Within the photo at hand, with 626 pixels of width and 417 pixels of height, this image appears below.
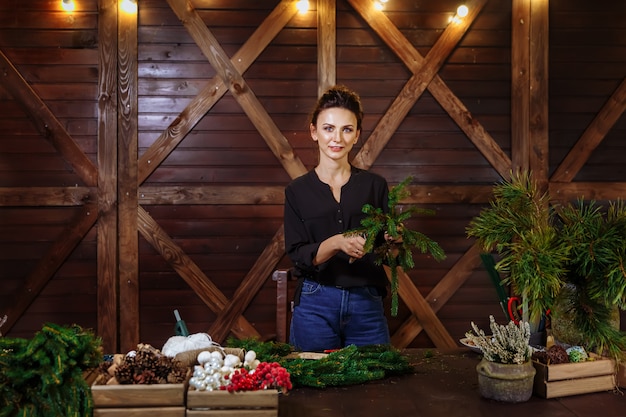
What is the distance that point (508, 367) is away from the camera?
5.85 feet

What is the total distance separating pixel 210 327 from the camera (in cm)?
434

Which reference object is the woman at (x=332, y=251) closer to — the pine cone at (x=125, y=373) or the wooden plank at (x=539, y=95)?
the pine cone at (x=125, y=373)

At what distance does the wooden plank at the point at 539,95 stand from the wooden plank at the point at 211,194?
6.11 ft

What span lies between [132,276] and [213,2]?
2.01 m

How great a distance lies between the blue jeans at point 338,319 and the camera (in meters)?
2.58

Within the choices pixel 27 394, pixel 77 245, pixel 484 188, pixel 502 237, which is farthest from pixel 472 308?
pixel 27 394

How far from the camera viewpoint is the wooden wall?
4.24m

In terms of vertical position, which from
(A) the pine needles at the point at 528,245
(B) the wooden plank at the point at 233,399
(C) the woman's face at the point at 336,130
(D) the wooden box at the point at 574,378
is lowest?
(D) the wooden box at the point at 574,378

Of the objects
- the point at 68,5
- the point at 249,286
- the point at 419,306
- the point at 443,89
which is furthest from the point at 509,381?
the point at 68,5

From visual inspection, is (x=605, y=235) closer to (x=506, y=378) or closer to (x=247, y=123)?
(x=506, y=378)

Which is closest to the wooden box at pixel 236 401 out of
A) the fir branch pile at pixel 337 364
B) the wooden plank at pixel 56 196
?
the fir branch pile at pixel 337 364

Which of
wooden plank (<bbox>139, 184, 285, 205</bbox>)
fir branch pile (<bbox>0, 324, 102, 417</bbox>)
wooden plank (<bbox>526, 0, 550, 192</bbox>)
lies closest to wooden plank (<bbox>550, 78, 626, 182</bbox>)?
wooden plank (<bbox>526, 0, 550, 192</bbox>)

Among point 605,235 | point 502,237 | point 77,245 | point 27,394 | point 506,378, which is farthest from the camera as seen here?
point 77,245

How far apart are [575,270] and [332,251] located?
3.00 feet
